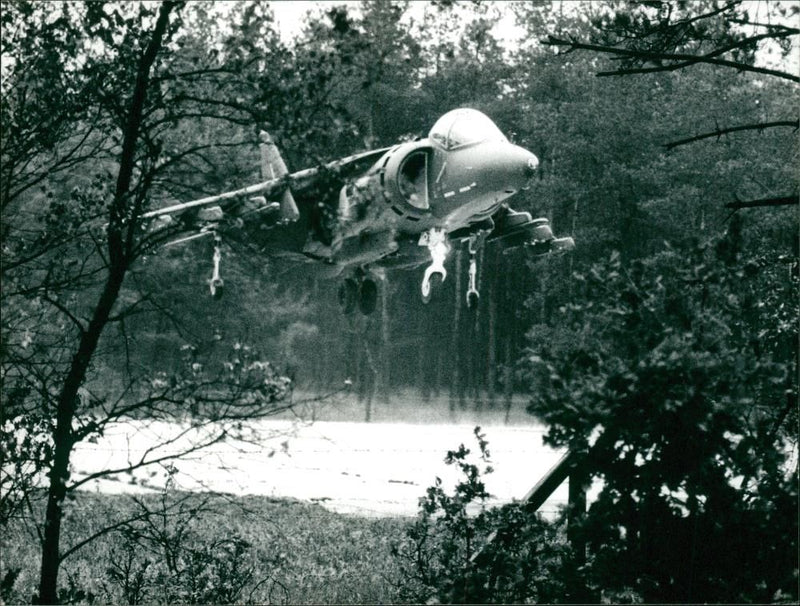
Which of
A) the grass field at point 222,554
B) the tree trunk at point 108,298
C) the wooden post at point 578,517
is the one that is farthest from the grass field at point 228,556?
the wooden post at point 578,517

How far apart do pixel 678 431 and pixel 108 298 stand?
278cm

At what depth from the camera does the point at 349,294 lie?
34.6 ft

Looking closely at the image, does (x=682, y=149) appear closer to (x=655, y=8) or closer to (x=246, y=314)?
(x=246, y=314)

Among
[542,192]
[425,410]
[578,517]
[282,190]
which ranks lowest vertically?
[425,410]

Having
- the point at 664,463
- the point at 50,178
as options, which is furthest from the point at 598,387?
the point at 50,178

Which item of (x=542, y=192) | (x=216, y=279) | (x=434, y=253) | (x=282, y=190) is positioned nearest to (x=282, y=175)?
(x=216, y=279)

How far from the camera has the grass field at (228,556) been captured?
4945 millimetres

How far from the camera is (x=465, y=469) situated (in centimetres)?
461

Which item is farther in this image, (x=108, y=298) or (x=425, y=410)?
(x=425, y=410)

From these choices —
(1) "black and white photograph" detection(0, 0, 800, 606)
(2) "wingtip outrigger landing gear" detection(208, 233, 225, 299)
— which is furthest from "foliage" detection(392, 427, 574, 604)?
(2) "wingtip outrigger landing gear" detection(208, 233, 225, 299)

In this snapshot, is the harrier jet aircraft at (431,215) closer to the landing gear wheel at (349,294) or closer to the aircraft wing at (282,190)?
the landing gear wheel at (349,294)

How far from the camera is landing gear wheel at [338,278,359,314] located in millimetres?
10484

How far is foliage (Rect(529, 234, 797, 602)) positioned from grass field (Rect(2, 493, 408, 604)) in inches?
63.1

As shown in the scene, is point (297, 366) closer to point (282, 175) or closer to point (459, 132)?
point (282, 175)
